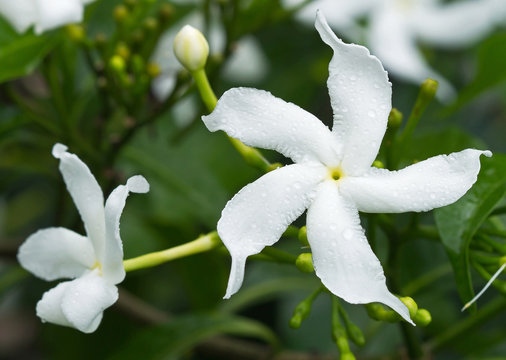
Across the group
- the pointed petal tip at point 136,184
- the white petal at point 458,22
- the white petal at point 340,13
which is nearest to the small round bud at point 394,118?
the pointed petal tip at point 136,184

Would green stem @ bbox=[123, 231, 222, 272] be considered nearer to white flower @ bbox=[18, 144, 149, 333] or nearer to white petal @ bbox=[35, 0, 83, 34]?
white flower @ bbox=[18, 144, 149, 333]

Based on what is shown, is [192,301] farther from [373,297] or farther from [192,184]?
[373,297]

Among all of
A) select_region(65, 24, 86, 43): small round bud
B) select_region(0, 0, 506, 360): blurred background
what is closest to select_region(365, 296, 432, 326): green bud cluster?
select_region(0, 0, 506, 360): blurred background

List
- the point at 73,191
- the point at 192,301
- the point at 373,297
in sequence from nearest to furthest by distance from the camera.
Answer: the point at 373,297 < the point at 73,191 < the point at 192,301

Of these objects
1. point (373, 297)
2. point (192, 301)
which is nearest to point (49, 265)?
point (373, 297)

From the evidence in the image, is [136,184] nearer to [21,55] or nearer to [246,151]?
[246,151]

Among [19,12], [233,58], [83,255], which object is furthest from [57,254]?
[233,58]
